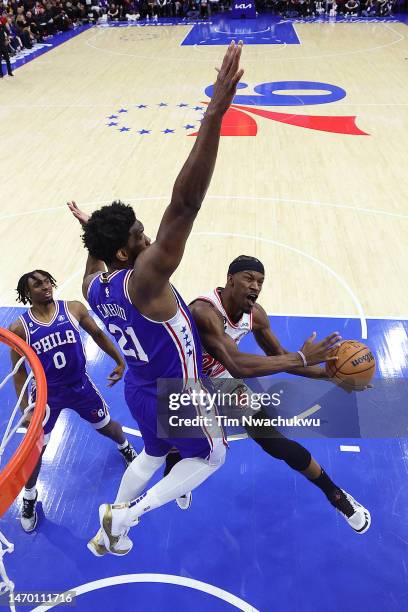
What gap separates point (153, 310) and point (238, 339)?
1019mm

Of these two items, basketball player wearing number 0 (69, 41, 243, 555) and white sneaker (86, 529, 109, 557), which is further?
white sneaker (86, 529, 109, 557)

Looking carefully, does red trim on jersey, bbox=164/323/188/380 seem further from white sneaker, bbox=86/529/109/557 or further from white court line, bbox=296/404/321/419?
white court line, bbox=296/404/321/419

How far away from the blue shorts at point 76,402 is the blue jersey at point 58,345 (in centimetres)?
4

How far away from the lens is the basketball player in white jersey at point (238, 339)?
9.05 ft

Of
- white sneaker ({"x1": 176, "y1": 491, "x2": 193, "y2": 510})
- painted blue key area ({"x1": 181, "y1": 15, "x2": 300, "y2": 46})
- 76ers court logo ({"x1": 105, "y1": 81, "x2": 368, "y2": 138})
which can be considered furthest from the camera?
painted blue key area ({"x1": 181, "y1": 15, "x2": 300, "y2": 46})

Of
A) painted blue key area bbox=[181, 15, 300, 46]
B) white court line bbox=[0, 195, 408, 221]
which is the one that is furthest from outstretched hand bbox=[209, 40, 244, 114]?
painted blue key area bbox=[181, 15, 300, 46]

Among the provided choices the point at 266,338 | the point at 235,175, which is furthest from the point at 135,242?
the point at 235,175

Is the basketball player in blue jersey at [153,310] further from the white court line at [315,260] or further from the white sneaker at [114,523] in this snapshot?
the white court line at [315,260]

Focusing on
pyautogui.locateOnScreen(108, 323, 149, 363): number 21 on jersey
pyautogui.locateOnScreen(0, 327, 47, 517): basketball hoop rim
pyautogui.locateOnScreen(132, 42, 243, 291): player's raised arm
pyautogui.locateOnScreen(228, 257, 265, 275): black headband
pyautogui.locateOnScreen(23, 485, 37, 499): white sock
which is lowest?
pyautogui.locateOnScreen(23, 485, 37, 499): white sock

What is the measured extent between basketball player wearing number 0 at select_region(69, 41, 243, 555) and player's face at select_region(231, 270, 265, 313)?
45 cm

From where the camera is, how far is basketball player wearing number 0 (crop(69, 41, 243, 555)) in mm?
1949

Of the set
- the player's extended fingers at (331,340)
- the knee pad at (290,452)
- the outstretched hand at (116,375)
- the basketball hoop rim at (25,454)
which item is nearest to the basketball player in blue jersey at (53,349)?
the outstretched hand at (116,375)

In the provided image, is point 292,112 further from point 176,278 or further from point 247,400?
point 247,400

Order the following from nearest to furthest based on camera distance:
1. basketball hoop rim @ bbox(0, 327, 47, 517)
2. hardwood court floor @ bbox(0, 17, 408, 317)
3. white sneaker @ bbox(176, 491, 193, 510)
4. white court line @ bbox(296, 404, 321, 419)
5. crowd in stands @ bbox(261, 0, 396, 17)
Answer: basketball hoop rim @ bbox(0, 327, 47, 517) → white sneaker @ bbox(176, 491, 193, 510) → white court line @ bbox(296, 404, 321, 419) → hardwood court floor @ bbox(0, 17, 408, 317) → crowd in stands @ bbox(261, 0, 396, 17)
